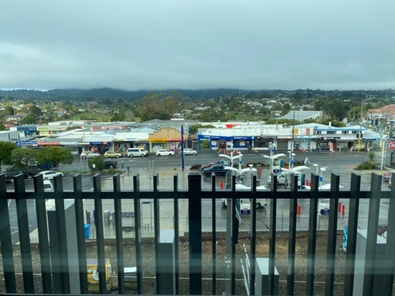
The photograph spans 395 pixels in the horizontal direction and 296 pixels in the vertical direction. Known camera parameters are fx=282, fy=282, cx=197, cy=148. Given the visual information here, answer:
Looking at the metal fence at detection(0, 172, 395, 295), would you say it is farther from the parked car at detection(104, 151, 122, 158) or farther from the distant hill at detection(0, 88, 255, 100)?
the parked car at detection(104, 151, 122, 158)

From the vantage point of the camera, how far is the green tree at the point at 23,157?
1915 mm

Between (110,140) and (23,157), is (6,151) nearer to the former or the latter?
(23,157)

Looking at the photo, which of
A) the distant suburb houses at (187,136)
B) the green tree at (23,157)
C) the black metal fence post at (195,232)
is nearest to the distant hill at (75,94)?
the distant suburb houses at (187,136)

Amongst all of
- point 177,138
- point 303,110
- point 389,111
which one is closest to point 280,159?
point 303,110

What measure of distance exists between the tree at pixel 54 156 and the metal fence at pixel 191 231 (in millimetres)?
1113

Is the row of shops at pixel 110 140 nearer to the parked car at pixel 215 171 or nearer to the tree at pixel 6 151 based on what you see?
Answer: the tree at pixel 6 151

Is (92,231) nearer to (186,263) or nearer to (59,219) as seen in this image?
(59,219)

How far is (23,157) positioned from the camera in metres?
2.03

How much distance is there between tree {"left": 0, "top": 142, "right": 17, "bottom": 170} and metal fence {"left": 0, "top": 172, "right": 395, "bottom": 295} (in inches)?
45.5

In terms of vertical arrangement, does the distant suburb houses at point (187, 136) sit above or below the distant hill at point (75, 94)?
below

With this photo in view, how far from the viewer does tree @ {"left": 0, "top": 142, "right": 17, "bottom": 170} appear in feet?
6.59

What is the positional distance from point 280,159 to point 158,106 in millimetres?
2150

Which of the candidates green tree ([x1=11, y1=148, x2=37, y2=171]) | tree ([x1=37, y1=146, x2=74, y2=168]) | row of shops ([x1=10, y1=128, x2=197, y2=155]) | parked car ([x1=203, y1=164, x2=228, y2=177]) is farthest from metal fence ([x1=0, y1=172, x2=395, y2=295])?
row of shops ([x1=10, y1=128, x2=197, y2=155])

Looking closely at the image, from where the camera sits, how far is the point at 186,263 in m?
1.08
